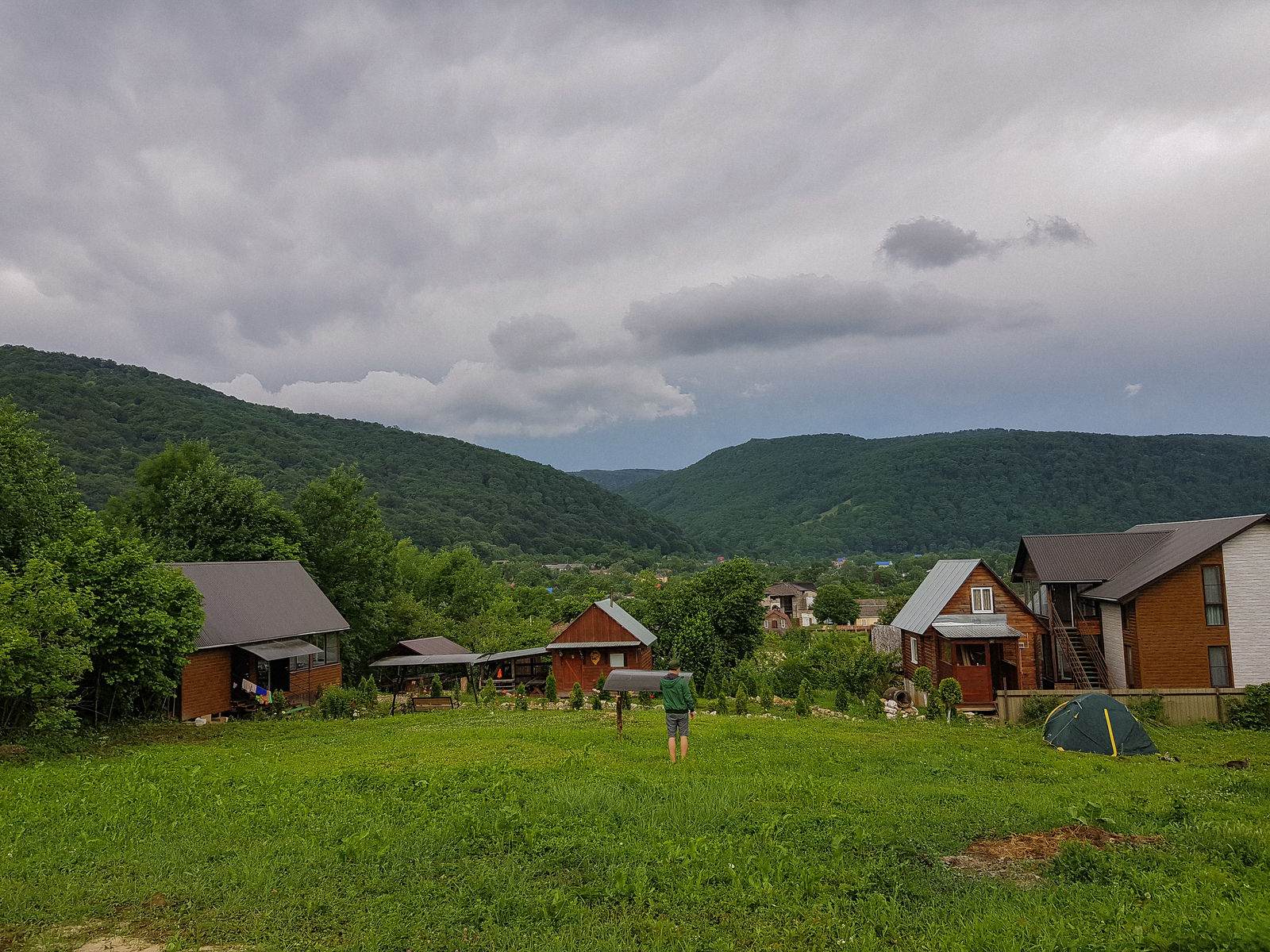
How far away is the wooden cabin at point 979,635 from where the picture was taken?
2988 cm

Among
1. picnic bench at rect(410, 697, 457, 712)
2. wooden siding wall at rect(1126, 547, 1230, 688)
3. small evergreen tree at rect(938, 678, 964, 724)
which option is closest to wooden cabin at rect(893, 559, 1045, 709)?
small evergreen tree at rect(938, 678, 964, 724)

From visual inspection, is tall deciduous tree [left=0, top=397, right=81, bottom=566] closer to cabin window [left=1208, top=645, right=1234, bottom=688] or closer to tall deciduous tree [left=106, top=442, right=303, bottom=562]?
tall deciduous tree [left=106, top=442, right=303, bottom=562]

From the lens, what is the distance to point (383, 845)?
841 centimetres

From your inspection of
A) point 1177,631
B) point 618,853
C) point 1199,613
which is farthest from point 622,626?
point 618,853

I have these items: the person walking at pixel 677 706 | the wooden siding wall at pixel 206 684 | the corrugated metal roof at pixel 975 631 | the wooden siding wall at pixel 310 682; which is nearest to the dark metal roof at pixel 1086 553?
the corrugated metal roof at pixel 975 631

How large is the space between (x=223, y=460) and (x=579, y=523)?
359 feet

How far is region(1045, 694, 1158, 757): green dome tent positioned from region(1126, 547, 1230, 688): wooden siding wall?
1297 centimetres

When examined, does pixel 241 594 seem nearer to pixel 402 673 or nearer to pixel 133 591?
pixel 133 591

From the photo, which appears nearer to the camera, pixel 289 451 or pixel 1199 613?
pixel 1199 613

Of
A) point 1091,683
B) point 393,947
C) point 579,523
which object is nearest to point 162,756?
→ point 393,947

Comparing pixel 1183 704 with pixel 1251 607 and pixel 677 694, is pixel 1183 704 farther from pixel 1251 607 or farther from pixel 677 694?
pixel 677 694

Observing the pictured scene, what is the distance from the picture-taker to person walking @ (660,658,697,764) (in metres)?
13.6

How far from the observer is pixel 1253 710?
22562 mm

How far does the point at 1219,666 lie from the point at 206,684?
36.5m
